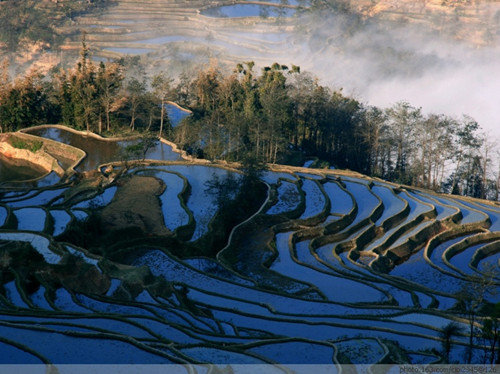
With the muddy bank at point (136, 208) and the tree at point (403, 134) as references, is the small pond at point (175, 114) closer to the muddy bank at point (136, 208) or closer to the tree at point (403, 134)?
the muddy bank at point (136, 208)

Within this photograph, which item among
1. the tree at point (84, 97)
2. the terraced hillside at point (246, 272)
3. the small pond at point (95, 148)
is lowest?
the terraced hillside at point (246, 272)

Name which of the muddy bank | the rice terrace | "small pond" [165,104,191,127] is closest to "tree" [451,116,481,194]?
the rice terrace

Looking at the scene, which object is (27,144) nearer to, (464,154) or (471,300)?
(464,154)

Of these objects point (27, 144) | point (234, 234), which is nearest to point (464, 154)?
point (234, 234)

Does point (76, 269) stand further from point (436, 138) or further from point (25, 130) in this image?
point (436, 138)

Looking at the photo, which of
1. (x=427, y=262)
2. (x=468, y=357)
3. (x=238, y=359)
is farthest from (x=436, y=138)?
(x=238, y=359)

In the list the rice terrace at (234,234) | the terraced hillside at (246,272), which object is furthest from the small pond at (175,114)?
the terraced hillside at (246,272)
